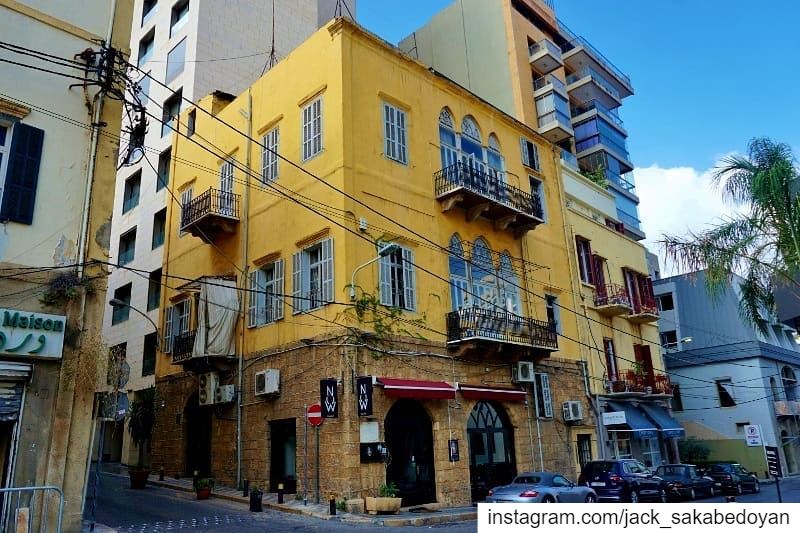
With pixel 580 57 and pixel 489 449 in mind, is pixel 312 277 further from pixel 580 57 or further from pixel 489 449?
pixel 580 57

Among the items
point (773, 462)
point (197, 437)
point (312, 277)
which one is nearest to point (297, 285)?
point (312, 277)

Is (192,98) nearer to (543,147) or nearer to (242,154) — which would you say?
(242,154)

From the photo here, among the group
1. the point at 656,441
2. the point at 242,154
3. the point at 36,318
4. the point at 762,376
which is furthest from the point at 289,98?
the point at 762,376

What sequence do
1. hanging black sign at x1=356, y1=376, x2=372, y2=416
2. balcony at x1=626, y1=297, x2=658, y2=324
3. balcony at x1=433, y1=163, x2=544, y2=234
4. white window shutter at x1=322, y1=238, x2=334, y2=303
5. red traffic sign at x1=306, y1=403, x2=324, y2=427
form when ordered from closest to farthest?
1. hanging black sign at x1=356, y1=376, x2=372, y2=416
2. red traffic sign at x1=306, y1=403, x2=324, y2=427
3. white window shutter at x1=322, y1=238, x2=334, y2=303
4. balcony at x1=433, y1=163, x2=544, y2=234
5. balcony at x1=626, y1=297, x2=658, y2=324

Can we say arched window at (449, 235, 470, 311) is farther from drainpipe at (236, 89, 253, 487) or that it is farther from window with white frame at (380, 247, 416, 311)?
drainpipe at (236, 89, 253, 487)

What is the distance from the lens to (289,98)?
72.1 ft

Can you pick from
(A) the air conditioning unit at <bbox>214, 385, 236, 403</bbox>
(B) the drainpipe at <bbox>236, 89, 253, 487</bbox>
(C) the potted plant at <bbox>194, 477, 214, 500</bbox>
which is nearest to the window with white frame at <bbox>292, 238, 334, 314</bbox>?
(B) the drainpipe at <bbox>236, 89, 253, 487</bbox>

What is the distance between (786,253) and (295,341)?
43.0 feet

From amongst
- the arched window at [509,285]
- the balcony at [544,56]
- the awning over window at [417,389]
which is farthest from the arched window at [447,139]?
the balcony at [544,56]

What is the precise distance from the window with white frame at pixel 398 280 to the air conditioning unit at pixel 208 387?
6870mm

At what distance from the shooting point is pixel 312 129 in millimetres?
20594

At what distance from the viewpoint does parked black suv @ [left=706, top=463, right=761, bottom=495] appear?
83.3ft

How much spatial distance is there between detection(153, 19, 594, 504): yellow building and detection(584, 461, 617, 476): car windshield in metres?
2.12

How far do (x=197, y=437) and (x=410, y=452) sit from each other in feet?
29.5
